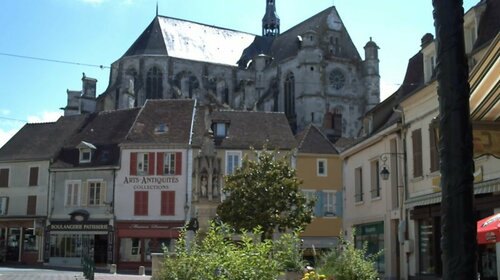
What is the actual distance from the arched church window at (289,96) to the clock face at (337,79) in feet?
13.1

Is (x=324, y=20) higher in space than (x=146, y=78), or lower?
higher

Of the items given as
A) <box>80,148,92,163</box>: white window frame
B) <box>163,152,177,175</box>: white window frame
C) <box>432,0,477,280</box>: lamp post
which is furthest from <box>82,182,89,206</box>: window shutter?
<box>432,0,477,280</box>: lamp post

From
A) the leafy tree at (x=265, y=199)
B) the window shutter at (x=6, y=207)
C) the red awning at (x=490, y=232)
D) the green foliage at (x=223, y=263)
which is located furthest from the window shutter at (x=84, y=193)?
the red awning at (x=490, y=232)

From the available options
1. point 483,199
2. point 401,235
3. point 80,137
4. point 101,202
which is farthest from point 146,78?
point 483,199

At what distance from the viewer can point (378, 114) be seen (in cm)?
2517

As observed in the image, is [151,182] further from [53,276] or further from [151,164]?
[53,276]

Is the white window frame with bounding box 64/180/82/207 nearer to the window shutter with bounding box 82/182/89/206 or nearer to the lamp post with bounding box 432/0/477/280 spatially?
the window shutter with bounding box 82/182/89/206

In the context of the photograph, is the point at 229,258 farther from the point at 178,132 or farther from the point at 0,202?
the point at 0,202

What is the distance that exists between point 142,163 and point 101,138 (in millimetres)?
4519

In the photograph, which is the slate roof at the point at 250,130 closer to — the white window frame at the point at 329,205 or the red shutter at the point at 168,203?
the red shutter at the point at 168,203

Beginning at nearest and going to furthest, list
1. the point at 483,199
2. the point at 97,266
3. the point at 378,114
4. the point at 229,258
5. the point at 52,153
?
the point at 229,258
the point at 483,199
the point at 378,114
the point at 97,266
the point at 52,153

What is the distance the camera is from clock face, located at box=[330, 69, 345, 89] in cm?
6788

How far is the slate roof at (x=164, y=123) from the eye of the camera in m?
39.4

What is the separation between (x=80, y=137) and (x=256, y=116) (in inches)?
451
